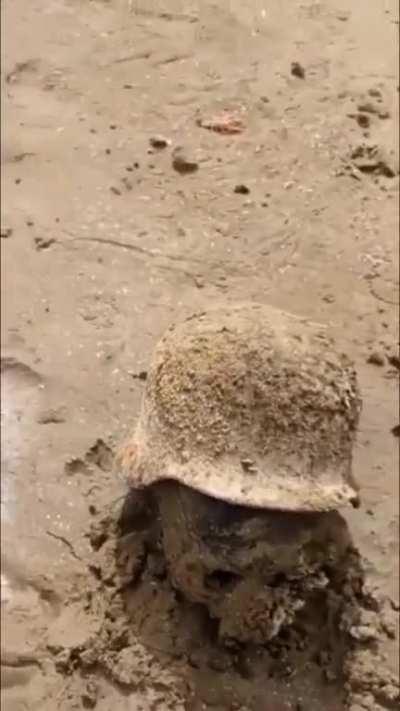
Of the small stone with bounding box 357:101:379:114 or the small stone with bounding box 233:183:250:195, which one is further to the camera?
the small stone with bounding box 357:101:379:114

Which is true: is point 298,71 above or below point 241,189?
above

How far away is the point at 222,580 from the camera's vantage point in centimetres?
112

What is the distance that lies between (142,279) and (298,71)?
304 mm

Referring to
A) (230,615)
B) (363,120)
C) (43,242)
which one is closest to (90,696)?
(230,615)

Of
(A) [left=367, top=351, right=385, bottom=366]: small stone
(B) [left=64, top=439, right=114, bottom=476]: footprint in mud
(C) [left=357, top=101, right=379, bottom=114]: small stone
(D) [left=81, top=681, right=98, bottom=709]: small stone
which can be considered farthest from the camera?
(C) [left=357, top=101, right=379, bottom=114]: small stone

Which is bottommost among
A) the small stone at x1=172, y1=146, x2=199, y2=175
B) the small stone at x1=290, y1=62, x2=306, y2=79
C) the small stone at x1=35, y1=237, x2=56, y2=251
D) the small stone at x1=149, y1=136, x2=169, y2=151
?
the small stone at x1=35, y1=237, x2=56, y2=251

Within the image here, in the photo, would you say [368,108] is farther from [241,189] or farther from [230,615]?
[230,615]

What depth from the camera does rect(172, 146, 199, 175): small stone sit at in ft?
4.35

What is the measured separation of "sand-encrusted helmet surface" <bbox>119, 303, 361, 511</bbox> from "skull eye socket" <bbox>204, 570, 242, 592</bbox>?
3.5 inches

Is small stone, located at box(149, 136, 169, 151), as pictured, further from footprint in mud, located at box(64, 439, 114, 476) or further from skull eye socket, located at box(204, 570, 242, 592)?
skull eye socket, located at box(204, 570, 242, 592)

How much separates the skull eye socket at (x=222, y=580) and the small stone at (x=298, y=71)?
1.49 feet

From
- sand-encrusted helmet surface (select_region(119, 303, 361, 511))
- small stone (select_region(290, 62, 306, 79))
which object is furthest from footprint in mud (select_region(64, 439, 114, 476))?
small stone (select_region(290, 62, 306, 79))

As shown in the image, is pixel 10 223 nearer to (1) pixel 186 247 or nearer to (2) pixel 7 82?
(2) pixel 7 82

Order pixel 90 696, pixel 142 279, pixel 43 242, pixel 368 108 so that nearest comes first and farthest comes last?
1. pixel 90 696
2. pixel 142 279
3. pixel 43 242
4. pixel 368 108
